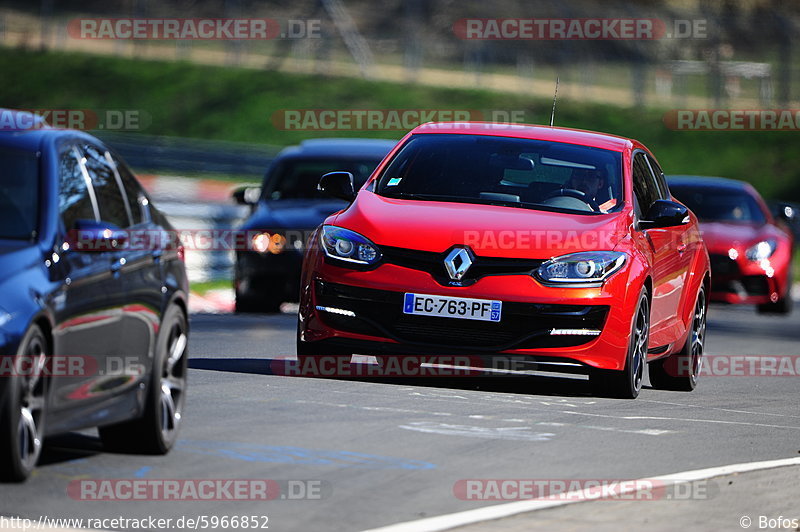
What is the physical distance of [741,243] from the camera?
69.2 feet

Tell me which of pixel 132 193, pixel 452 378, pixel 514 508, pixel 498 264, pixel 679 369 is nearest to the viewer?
pixel 514 508

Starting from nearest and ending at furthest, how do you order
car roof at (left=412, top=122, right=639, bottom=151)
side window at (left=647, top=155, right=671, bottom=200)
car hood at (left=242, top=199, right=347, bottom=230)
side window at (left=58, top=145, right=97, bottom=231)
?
1. side window at (left=58, top=145, right=97, bottom=231)
2. car roof at (left=412, top=122, right=639, bottom=151)
3. side window at (left=647, top=155, right=671, bottom=200)
4. car hood at (left=242, top=199, right=347, bottom=230)

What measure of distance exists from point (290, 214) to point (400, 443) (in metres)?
8.91

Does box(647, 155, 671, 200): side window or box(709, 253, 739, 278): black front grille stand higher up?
box(647, 155, 671, 200): side window

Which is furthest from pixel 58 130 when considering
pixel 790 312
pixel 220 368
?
pixel 790 312

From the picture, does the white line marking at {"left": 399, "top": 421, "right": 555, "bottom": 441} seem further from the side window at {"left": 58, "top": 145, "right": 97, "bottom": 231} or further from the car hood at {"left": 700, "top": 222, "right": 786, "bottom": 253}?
the car hood at {"left": 700, "top": 222, "right": 786, "bottom": 253}

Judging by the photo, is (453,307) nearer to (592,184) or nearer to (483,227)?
(483,227)

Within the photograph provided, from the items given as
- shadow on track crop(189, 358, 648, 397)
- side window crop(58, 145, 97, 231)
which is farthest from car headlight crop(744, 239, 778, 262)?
side window crop(58, 145, 97, 231)

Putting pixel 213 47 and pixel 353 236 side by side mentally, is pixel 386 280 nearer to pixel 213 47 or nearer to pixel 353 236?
pixel 353 236

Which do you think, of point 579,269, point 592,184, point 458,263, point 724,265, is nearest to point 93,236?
point 458,263

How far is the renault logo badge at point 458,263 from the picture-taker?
10.3 meters

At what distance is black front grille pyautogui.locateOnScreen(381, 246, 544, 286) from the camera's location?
10352 millimetres

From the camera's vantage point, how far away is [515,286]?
1034cm

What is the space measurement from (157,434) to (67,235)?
1.09 metres
